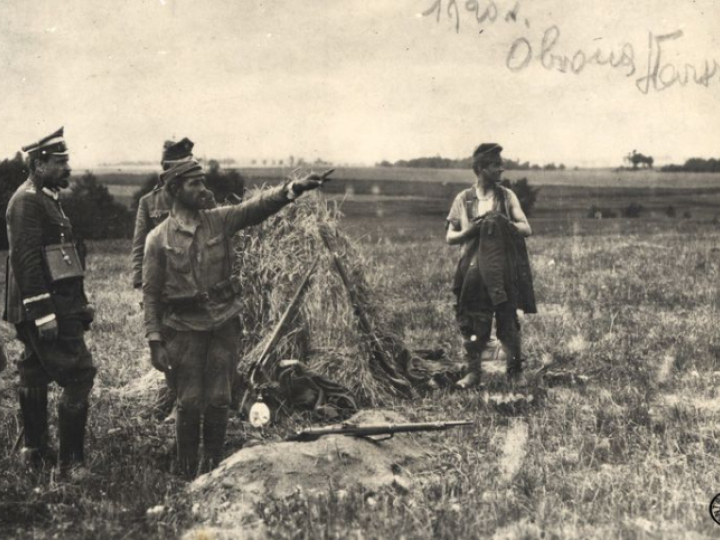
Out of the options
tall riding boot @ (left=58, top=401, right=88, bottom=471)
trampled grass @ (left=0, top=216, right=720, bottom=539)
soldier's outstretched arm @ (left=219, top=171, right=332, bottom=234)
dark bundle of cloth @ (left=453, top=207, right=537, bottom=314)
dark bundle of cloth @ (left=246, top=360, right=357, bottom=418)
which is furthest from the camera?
dark bundle of cloth @ (left=453, top=207, right=537, bottom=314)

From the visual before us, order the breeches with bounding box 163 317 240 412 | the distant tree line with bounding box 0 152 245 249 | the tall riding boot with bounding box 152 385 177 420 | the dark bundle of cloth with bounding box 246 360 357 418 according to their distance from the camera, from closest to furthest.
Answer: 1. the breeches with bounding box 163 317 240 412
2. the dark bundle of cloth with bounding box 246 360 357 418
3. the tall riding boot with bounding box 152 385 177 420
4. the distant tree line with bounding box 0 152 245 249

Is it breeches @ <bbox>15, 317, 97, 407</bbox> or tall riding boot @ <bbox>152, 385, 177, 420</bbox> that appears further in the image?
tall riding boot @ <bbox>152, 385, 177, 420</bbox>

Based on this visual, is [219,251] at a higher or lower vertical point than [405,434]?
higher

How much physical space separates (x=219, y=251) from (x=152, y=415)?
1.99 meters

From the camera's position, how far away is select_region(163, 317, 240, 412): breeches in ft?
14.3

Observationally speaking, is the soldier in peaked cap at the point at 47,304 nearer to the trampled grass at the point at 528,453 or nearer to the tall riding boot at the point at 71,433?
the tall riding boot at the point at 71,433

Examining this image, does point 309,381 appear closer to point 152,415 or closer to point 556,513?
point 152,415

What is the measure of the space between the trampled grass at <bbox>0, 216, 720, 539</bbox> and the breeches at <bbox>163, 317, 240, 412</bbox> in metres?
0.51

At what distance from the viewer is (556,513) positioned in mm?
3717

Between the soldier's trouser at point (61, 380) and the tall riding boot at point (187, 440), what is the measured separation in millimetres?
618

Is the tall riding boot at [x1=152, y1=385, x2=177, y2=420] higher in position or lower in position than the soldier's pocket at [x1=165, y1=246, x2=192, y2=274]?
lower

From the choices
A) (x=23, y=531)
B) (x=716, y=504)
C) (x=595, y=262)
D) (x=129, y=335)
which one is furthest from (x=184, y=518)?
(x=595, y=262)

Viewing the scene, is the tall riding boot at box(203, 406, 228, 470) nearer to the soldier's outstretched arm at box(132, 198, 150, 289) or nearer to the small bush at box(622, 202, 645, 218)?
the soldier's outstretched arm at box(132, 198, 150, 289)

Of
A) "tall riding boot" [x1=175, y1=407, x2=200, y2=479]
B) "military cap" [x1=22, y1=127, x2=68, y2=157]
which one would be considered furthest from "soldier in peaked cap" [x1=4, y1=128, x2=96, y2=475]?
"tall riding boot" [x1=175, y1=407, x2=200, y2=479]
